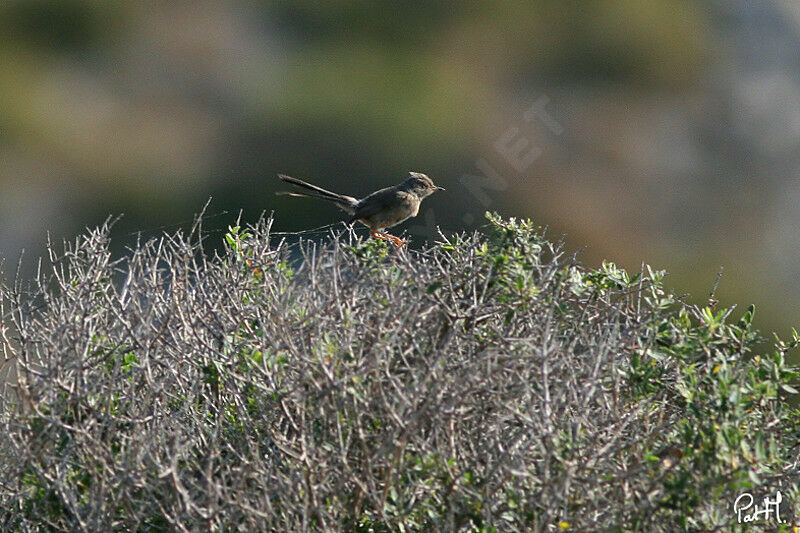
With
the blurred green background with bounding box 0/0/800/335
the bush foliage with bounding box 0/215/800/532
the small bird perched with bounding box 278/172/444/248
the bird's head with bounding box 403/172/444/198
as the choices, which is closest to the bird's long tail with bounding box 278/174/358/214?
the small bird perched with bounding box 278/172/444/248

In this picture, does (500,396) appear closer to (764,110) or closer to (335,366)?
(335,366)

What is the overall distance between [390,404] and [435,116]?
1433cm

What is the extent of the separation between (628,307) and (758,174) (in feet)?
44.5

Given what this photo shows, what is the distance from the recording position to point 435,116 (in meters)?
17.7

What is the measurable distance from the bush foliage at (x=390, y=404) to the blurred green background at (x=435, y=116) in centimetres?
965

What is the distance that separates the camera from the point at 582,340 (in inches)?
162

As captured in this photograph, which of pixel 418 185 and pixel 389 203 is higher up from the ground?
pixel 418 185

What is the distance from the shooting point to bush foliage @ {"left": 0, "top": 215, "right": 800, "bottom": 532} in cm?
353

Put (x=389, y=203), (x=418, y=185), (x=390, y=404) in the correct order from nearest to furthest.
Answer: (x=390, y=404) → (x=389, y=203) → (x=418, y=185)

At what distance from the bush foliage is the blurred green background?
9.65m
